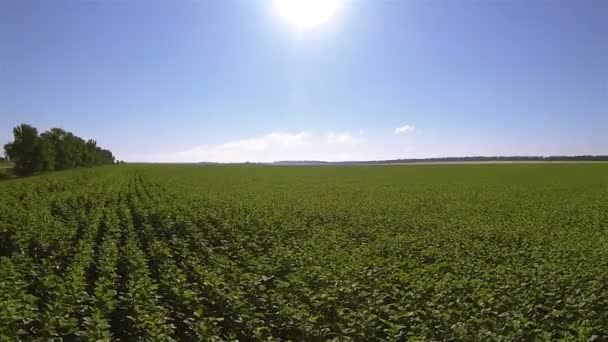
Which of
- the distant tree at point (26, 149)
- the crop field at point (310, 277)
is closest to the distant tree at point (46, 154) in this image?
the distant tree at point (26, 149)

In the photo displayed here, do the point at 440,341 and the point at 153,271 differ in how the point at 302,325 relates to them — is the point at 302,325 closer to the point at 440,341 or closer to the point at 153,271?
the point at 440,341

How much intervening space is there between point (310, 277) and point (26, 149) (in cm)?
7963

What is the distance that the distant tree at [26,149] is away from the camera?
73375 mm

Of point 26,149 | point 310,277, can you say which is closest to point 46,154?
point 26,149

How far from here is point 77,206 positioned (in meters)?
21.8

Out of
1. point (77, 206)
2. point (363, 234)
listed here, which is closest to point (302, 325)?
point (363, 234)

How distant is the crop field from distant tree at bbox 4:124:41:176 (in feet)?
208

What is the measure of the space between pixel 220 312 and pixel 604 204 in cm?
2191

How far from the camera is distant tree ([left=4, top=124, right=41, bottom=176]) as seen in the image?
73.4 m

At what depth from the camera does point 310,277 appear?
841 centimetres

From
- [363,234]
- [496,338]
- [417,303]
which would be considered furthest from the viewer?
[363,234]

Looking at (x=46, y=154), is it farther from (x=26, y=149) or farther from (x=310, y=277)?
(x=310, y=277)

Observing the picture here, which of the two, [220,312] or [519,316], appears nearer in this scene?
[519,316]

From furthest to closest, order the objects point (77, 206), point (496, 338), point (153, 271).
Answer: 1. point (77, 206)
2. point (153, 271)
3. point (496, 338)
